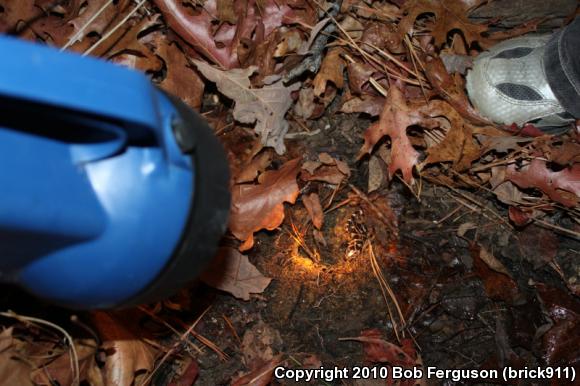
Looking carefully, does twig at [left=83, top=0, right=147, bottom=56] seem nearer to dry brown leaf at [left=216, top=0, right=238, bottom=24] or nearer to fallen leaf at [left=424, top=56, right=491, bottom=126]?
dry brown leaf at [left=216, top=0, right=238, bottom=24]

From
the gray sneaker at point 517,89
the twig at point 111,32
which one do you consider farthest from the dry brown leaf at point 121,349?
the gray sneaker at point 517,89

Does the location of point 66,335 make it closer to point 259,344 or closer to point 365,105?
point 259,344

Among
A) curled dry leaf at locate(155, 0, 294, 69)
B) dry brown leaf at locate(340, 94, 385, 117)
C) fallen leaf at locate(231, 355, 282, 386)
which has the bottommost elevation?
fallen leaf at locate(231, 355, 282, 386)

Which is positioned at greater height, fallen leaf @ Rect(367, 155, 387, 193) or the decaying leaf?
the decaying leaf

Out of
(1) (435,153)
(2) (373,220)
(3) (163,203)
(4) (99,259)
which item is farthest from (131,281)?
(1) (435,153)

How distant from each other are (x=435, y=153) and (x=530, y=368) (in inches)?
34.7

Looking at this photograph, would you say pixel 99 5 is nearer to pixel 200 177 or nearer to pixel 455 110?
pixel 200 177

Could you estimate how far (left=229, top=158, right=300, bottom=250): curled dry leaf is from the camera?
1778mm

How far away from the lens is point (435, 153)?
188 centimetres

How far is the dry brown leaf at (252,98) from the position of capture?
184 cm

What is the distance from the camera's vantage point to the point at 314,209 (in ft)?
6.17

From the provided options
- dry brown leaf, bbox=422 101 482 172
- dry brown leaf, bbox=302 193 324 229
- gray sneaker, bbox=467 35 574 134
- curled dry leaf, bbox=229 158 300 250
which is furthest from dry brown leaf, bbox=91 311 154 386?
gray sneaker, bbox=467 35 574 134

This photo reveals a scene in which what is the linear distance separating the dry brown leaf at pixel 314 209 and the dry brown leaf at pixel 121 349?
2.37 ft

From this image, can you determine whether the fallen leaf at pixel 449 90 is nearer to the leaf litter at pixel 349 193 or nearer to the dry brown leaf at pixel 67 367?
the leaf litter at pixel 349 193
